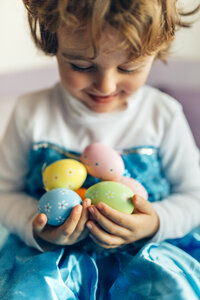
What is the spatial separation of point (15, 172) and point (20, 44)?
758 millimetres

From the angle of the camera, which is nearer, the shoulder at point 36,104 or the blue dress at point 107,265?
the blue dress at point 107,265

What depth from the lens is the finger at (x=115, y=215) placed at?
695mm

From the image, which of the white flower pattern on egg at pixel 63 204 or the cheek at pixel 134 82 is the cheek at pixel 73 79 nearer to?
the cheek at pixel 134 82

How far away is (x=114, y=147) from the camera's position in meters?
0.93

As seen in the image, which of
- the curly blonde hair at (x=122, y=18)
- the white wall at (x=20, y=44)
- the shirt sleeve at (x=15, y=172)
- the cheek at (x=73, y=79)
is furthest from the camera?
the white wall at (x=20, y=44)

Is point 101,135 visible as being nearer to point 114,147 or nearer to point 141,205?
point 114,147

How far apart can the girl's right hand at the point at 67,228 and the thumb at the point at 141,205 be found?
93mm

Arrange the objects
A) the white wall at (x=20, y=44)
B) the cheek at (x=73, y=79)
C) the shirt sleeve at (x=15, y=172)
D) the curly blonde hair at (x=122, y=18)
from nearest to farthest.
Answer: the curly blonde hair at (x=122, y=18)
the cheek at (x=73, y=79)
the shirt sleeve at (x=15, y=172)
the white wall at (x=20, y=44)

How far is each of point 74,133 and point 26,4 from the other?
33 centimetres

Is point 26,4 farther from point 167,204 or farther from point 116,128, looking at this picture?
point 167,204

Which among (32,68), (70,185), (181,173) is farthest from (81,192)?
(32,68)

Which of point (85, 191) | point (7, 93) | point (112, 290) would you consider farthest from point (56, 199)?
point (7, 93)

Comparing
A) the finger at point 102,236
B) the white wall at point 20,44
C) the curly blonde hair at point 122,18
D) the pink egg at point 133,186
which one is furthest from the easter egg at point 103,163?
the white wall at point 20,44

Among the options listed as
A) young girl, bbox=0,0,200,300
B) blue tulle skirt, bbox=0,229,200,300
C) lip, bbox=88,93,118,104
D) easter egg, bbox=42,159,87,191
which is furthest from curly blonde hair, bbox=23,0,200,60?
blue tulle skirt, bbox=0,229,200,300
